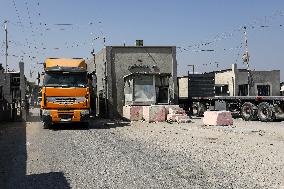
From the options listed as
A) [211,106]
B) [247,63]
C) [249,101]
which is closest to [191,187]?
[249,101]

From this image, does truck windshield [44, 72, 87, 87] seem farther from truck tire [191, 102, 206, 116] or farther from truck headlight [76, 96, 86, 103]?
truck tire [191, 102, 206, 116]

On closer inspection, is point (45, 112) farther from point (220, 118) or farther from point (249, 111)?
point (249, 111)

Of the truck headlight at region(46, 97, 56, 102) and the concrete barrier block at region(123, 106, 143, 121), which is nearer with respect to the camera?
the truck headlight at region(46, 97, 56, 102)

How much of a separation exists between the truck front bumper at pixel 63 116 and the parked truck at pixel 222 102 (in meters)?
10.2

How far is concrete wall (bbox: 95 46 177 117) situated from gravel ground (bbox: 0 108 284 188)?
1201cm

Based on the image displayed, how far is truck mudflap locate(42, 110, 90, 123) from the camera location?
1692 cm

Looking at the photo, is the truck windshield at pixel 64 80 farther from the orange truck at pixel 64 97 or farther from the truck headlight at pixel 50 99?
the truck headlight at pixel 50 99

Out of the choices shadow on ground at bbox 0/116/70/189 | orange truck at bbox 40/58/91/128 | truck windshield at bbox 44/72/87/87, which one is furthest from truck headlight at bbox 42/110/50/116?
shadow on ground at bbox 0/116/70/189

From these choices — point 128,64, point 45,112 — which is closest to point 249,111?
point 128,64

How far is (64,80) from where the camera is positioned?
17.5 meters

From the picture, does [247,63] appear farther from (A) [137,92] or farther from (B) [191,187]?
(B) [191,187]

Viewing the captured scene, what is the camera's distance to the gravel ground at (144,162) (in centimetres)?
684

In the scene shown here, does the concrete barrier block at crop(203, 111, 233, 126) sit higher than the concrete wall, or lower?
lower

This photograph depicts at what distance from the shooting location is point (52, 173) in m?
7.70
